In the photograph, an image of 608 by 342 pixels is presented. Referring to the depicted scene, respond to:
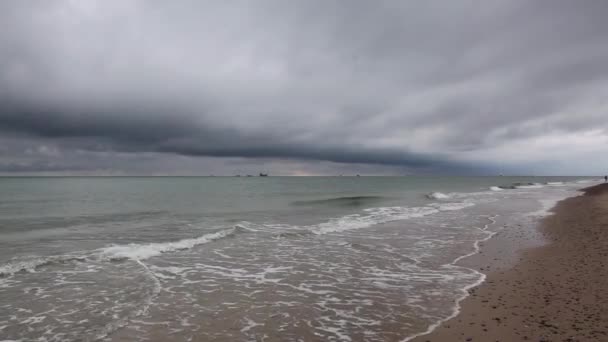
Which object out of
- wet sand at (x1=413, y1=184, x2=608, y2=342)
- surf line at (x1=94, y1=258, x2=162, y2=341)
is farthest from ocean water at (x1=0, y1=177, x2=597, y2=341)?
wet sand at (x1=413, y1=184, x2=608, y2=342)

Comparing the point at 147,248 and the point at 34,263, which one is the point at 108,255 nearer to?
the point at 147,248

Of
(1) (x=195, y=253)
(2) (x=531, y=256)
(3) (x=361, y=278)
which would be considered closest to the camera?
(3) (x=361, y=278)

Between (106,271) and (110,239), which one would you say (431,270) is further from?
(110,239)

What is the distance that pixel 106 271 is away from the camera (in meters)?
12.6

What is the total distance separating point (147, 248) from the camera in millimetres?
16797

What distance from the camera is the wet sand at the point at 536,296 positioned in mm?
6902

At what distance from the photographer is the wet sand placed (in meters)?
6.90

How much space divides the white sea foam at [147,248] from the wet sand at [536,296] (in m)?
12.6

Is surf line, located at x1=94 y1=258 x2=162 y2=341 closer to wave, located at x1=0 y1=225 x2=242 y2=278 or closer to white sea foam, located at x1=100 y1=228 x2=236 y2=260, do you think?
white sea foam, located at x1=100 y1=228 x2=236 y2=260

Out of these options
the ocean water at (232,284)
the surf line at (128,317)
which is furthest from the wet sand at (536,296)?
the surf line at (128,317)

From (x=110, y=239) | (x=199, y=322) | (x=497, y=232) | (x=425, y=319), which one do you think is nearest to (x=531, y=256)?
(x=497, y=232)

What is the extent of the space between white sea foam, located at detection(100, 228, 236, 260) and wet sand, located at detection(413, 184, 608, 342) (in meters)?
12.6

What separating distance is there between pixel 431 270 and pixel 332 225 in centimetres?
1315

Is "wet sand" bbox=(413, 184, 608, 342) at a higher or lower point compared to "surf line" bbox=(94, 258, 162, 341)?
higher
